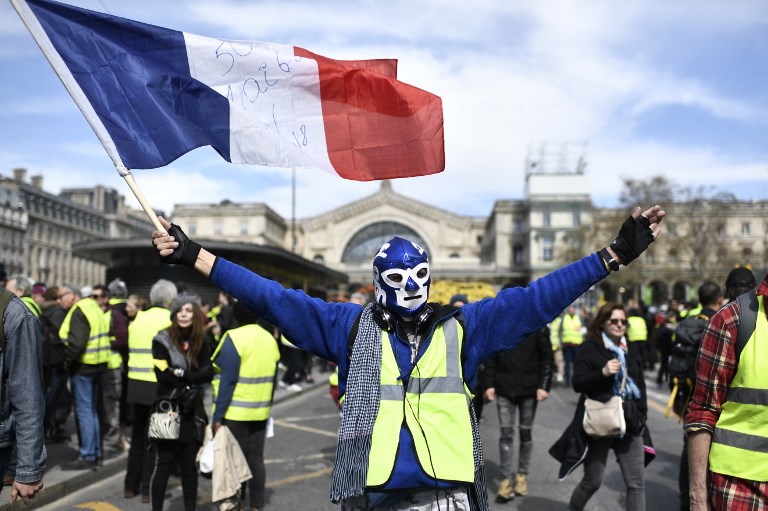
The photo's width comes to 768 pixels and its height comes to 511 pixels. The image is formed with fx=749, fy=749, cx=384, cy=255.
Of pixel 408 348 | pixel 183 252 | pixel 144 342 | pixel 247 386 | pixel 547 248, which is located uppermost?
pixel 547 248

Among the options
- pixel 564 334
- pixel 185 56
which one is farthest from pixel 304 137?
pixel 564 334

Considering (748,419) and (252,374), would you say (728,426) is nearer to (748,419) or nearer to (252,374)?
(748,419)

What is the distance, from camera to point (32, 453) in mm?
3609

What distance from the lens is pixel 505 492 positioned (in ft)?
22.6

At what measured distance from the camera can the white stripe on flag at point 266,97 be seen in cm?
410

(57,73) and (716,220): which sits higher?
(716,220)

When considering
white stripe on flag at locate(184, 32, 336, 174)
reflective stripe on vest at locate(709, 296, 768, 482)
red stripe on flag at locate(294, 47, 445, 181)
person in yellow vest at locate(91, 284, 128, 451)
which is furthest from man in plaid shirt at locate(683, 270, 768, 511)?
person in yellow vest at locate(91, 284, 128, 451)

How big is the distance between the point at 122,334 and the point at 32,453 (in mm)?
5648

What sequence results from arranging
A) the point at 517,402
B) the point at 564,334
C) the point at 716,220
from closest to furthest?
1. the point at 517,402
2. the point at 564,334
3. the point at 716,220

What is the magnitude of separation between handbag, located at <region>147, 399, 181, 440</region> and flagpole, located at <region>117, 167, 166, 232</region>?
8.46ft

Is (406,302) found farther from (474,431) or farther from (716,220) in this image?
(716,220)

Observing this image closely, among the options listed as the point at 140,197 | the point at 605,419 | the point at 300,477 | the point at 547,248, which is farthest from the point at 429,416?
the point at 547,248

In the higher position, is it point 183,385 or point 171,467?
point 183,385

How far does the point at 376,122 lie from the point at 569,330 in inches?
549
